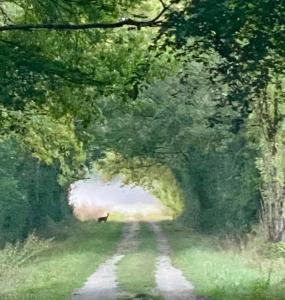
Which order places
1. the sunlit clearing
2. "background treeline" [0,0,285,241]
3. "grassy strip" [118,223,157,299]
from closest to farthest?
1. "background treeline" [0,0,285,241]
2. "grassy strip" [118,223,157,299]
3. the sunlit clearing

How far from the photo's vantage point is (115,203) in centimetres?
8531

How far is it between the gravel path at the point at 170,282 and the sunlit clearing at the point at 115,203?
40819 millimetres

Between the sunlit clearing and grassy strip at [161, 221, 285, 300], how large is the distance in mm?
31990

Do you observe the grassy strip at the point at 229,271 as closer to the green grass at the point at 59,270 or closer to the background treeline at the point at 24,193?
the green grass at the point at 59,270

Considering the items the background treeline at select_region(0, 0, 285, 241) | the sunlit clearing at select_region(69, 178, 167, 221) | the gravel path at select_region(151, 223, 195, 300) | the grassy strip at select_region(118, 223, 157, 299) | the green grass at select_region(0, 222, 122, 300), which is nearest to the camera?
the background treeline at select_region(0, 0, 285, 241)

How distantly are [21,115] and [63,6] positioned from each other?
6181mm

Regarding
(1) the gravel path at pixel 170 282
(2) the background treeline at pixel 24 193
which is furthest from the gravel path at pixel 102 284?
(2) the background treeline at pixel 24 193

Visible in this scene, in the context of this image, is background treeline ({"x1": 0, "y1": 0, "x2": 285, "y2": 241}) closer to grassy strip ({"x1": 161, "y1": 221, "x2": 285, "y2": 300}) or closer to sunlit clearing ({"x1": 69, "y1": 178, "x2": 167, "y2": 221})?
grassy strip ({"x1": 161, "y1": 221, "x2": 285, "y2": 300})

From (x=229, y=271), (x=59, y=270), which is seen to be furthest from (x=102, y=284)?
(x=59, y=270)

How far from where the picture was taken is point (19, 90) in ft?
56.7

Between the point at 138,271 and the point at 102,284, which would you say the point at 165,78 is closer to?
the point at 102,284

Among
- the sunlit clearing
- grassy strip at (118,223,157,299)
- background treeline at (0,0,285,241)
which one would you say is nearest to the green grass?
grassy strip at (118,223,157,299)

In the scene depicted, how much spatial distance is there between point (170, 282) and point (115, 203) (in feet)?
204

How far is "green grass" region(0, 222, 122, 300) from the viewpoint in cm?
2109
